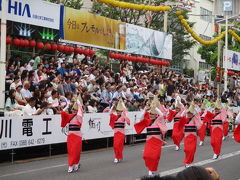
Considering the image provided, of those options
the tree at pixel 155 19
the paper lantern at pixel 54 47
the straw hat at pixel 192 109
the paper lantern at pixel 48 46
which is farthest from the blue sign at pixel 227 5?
the straw hat at pixel 192 109

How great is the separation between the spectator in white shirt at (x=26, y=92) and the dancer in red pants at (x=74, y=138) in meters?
3.23

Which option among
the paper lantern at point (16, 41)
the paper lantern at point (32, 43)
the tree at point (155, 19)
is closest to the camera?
the paper lantern at point (16, 41)

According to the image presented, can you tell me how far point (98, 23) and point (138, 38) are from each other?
3.53m

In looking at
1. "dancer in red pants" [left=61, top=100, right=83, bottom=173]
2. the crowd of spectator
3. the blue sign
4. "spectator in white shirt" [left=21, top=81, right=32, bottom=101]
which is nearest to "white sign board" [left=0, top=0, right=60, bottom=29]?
the crowd of spectator

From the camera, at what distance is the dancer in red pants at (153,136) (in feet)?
34.3

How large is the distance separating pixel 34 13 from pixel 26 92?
190 inches

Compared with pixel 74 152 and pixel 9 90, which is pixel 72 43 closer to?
pixel 9 90

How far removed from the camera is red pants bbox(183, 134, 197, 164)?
12129mm

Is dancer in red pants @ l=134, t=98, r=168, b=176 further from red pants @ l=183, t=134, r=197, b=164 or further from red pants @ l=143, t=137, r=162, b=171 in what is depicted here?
red pants @ l=183, t=134, r=197, b=164

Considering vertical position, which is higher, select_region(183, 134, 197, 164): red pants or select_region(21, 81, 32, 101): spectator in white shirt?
select_region(21, 81, 32, 101): spectator in white shirt

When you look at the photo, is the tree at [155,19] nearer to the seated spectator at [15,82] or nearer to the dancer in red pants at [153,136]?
the seated spectator at [15,82]

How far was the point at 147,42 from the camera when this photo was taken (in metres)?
26.3

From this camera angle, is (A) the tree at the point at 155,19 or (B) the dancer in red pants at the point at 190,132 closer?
(B) the dancer in red pants at the point at 190,132

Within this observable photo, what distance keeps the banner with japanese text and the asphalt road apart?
22.6ft
